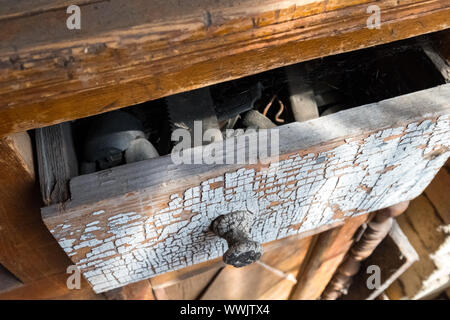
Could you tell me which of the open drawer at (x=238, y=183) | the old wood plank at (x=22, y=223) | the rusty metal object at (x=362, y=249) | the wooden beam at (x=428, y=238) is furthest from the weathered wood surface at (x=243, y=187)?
the wooden beam at (x=428, y=238)

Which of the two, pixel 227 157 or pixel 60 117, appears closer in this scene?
pixel 60 117

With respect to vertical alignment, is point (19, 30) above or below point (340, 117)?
above

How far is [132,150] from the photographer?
3.37 ft

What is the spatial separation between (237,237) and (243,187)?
119mm

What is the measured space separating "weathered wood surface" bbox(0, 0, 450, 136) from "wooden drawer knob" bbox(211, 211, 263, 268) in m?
0.34

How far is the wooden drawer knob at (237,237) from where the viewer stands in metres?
0.98

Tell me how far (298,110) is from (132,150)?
0.42 meters

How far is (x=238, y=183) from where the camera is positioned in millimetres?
940

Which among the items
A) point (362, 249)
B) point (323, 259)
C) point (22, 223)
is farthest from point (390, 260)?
point (22, 223)

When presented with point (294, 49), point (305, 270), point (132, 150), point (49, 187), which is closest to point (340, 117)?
point (294, 49)

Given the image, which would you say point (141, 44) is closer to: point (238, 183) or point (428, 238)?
point (238, 183)

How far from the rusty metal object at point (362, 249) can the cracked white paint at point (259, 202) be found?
1.14ft

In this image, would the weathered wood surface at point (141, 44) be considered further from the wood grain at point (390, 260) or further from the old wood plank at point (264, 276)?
the wood grain at point (390, 260)

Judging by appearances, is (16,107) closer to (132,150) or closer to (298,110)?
(132,150)
